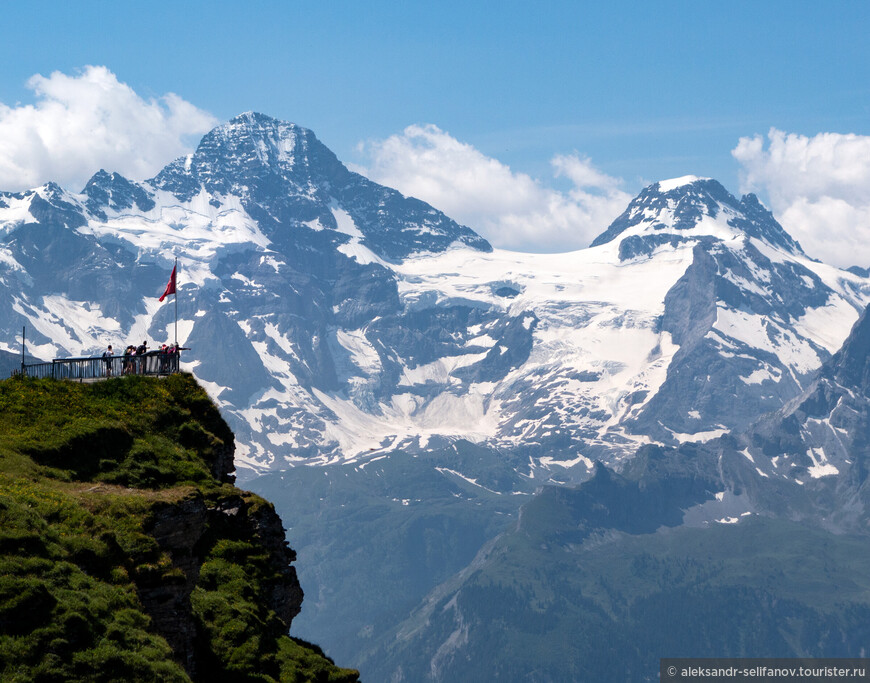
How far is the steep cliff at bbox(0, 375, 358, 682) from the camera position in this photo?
3844cm

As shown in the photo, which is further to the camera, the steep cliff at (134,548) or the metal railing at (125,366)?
the metal railing at (125,366)

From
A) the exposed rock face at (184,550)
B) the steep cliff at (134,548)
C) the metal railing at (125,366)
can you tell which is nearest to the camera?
the steep cliff at (134,548)

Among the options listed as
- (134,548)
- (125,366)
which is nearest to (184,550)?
(134,548)

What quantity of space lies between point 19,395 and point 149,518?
706 inches

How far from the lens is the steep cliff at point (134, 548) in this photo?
126 ft

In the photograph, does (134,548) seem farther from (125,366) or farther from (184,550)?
(125,366)

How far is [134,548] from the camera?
149 feet

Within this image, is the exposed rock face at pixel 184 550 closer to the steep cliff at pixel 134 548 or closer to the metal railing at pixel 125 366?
the steep cliff at pixel 134 548

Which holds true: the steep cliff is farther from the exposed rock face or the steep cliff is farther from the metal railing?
the metal railing

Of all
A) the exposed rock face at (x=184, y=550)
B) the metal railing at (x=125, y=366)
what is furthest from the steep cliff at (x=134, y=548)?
the metal railing at (x=125, y=366)

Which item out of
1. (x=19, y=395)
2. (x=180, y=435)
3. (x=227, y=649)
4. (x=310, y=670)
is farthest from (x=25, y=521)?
(x=180, y=435)

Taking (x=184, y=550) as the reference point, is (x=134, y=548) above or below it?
below

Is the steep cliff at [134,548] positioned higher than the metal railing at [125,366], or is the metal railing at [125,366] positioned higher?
the metal railing at [125,366]

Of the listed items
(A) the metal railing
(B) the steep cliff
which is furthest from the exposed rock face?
(A) the metal railing
